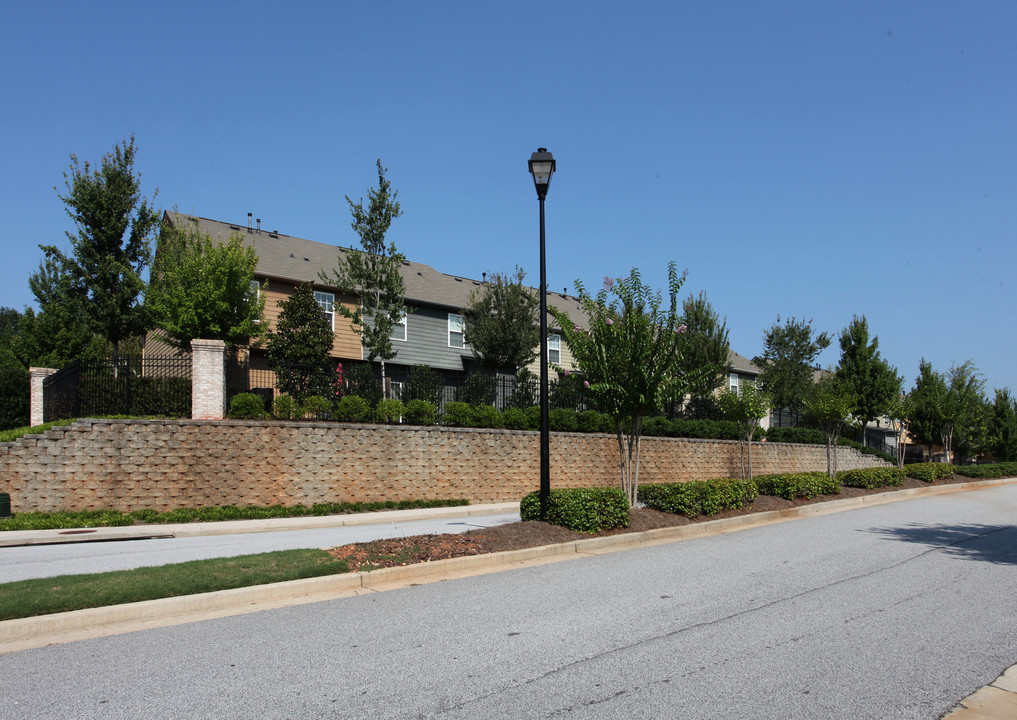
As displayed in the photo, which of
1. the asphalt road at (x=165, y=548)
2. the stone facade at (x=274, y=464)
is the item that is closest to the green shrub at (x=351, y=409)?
the stone facade at (x=274, y=464)

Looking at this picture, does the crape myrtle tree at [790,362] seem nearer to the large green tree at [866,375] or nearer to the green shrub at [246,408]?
the large green tree at [866,375]

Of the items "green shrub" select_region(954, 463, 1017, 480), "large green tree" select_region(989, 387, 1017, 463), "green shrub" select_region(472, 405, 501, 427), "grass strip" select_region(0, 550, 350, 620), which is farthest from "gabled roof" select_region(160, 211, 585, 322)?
"large green tree" select_region(989, 387, 1017, 463)

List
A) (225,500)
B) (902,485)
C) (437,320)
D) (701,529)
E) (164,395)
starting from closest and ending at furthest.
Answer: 1. (701,529)
2. (225,500)
3. (164,395)
4. (902,485)
5. (437,320)

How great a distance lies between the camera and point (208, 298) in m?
23.1

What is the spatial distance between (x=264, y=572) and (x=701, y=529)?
8985mm

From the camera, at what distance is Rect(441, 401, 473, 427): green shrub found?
23.0 m

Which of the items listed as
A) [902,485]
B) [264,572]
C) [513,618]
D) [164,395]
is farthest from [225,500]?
[902,485]

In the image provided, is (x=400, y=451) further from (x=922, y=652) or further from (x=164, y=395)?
(x=922, y=652)

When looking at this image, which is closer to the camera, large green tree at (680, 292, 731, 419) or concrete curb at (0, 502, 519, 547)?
concrete curb at (0, 502, 519, 547)

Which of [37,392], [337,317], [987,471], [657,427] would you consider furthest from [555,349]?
[987,471]

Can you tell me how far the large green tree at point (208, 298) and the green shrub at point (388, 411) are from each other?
5.85m

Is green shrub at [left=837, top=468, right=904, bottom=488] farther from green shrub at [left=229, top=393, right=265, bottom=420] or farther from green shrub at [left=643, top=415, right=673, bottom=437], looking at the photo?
green shrub at [left=229, top=393, right=265, bottom=420]

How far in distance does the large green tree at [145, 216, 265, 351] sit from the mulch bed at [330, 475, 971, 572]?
1512 cm

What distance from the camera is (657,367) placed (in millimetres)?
15078
